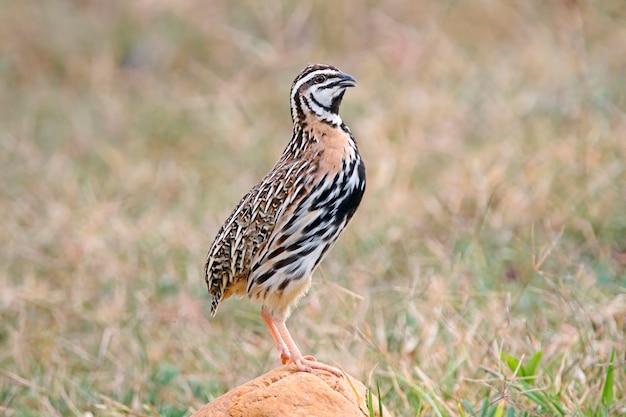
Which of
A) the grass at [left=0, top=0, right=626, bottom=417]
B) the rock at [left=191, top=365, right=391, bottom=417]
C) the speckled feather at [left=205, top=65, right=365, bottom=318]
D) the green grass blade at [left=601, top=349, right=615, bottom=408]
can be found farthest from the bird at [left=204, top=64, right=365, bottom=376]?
the green grass blade at [left=601, top=349, right=615, bottom=408]

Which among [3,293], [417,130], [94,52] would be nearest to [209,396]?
[3,293]

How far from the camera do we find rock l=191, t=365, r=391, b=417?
421 cm

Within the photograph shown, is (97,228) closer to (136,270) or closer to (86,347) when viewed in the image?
(136,270)

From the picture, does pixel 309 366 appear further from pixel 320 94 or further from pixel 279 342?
pixel 320 94

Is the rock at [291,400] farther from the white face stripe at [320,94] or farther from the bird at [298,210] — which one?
the white face stripe at [320,94]

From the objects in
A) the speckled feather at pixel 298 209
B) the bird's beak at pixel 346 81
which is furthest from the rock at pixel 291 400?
the bird's beak at pixel 346 81

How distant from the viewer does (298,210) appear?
4.79 m

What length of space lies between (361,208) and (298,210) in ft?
12.3

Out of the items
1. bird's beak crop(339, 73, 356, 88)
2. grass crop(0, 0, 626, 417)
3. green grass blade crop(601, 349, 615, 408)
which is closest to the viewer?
green grass blade crop(601, 349, 615, 408)

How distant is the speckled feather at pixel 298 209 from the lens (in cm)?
477

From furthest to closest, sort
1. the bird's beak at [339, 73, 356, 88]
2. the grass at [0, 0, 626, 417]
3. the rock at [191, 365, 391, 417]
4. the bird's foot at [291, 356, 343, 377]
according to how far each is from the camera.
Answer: the grass at [0, 0, 626, 417] < the bird's beak at [339, 73, 356, 88] < the bird's foot at [291, 356, 343, 377] < the rock at [191, 365, 391, 417]

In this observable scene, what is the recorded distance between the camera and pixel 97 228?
882 cm

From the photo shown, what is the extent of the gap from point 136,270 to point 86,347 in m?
1.10

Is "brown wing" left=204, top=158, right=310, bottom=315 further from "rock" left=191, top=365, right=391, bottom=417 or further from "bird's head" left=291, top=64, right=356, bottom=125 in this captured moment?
"rock" left=191, top=365, right=391, bottom=417
